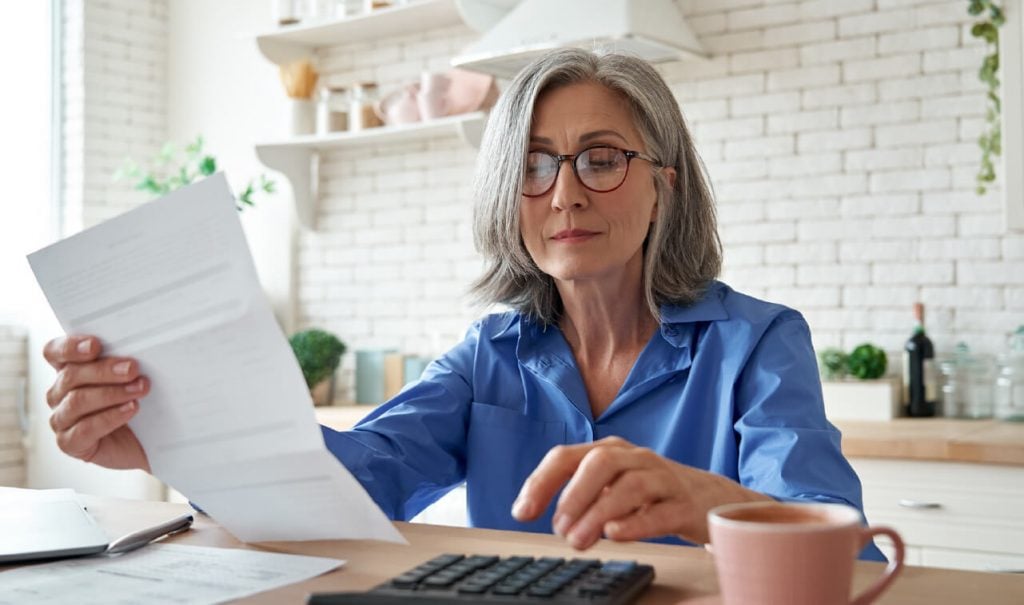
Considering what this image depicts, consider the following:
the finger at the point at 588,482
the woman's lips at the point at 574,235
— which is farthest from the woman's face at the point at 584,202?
the finger at the point at 588,482

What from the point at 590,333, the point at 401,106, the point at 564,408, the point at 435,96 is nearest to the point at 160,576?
the point at 564,408

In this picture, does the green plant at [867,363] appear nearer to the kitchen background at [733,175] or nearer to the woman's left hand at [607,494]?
the kitchen background at [733,175]

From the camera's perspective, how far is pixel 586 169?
1.83 m

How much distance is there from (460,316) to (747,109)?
137 centimetres

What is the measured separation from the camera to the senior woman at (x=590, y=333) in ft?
5.61

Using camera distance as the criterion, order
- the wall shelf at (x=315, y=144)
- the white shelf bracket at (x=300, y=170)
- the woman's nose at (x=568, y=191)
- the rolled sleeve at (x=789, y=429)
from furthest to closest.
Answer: the white shelf bracket at (x=300, y=170) < the wall shelf at (x=315, y=144) < the woman's nose at (x=568, y=191) < the rolled sleeve at (x=789, y=429)

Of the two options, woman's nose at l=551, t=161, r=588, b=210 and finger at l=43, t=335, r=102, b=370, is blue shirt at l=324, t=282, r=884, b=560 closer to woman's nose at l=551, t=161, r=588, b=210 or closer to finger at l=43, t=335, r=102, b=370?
woman's nose at l=551, t=161, r=588, b=210

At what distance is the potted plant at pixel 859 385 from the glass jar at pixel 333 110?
6.94 feet

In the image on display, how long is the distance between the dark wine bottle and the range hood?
1.14 meters

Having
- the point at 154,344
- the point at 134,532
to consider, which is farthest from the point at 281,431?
the point at 134,532

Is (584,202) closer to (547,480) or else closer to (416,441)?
(416,441)

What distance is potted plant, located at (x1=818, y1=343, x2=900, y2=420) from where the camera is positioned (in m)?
3.41

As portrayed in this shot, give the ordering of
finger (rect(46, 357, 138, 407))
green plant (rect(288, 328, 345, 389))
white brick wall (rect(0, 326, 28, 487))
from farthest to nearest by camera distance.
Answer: white brick wall (rect(0, 326, 28, 487)) < green plant (rect(288, 328, 345, 389)) < finger (rect(46, 357, 138, 407))

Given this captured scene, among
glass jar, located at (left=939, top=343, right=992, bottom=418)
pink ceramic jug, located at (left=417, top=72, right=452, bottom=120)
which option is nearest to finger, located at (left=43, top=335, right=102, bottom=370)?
glass jar, located at (left=939, top=343, right=992, bottom=418)
